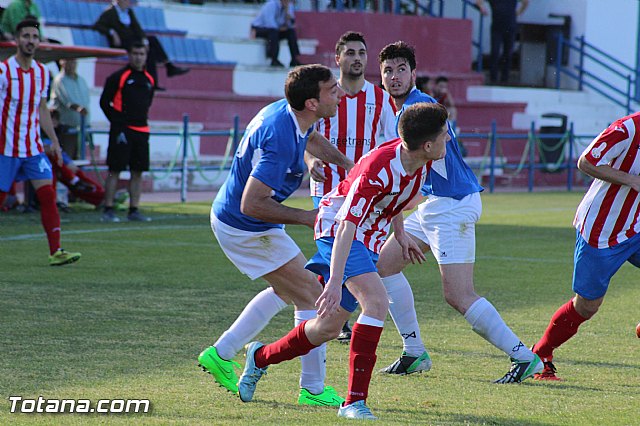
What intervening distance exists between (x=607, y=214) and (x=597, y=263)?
0.28 metres

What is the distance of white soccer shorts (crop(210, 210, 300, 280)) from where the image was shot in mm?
5969

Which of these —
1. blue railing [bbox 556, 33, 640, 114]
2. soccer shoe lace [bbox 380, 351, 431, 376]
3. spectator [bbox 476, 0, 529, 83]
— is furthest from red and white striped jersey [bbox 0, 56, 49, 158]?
blue railing [bbox 556, 33, 640, 114]

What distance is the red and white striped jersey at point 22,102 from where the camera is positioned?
415 inches

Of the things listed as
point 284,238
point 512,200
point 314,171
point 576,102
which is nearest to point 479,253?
point 314,171

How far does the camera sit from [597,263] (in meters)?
6.50

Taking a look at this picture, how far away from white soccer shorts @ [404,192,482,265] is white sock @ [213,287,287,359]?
1.05 metres

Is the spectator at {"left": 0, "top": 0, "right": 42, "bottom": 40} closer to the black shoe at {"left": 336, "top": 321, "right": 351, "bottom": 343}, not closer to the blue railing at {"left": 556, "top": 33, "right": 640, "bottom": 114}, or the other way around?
the black shoe at {"left": 336, "top": 321, "right": 351, "bottom": 343}

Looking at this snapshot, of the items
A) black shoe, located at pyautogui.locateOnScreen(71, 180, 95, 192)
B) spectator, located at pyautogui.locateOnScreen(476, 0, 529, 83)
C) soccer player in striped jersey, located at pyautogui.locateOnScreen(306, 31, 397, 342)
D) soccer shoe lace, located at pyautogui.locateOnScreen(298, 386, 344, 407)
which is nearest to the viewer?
soccer shoe lace, located at pyautogui.locateOnScreen(298, 386, 344, 407)

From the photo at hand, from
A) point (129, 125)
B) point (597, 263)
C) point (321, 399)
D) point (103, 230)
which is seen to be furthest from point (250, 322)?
point (129, 125)

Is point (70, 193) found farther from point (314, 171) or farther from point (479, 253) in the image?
point (314, 171)

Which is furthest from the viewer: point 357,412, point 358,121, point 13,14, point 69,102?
point 13,14

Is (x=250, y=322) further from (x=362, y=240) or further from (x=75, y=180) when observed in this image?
(x=75, y=180)

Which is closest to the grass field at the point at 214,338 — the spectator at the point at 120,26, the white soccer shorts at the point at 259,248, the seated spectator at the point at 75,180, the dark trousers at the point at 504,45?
the white soccer shorts at the point at 259,248

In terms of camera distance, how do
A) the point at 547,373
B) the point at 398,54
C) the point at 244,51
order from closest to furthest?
the point at 547,373 → the point at 398,54 → the point at 244,51
